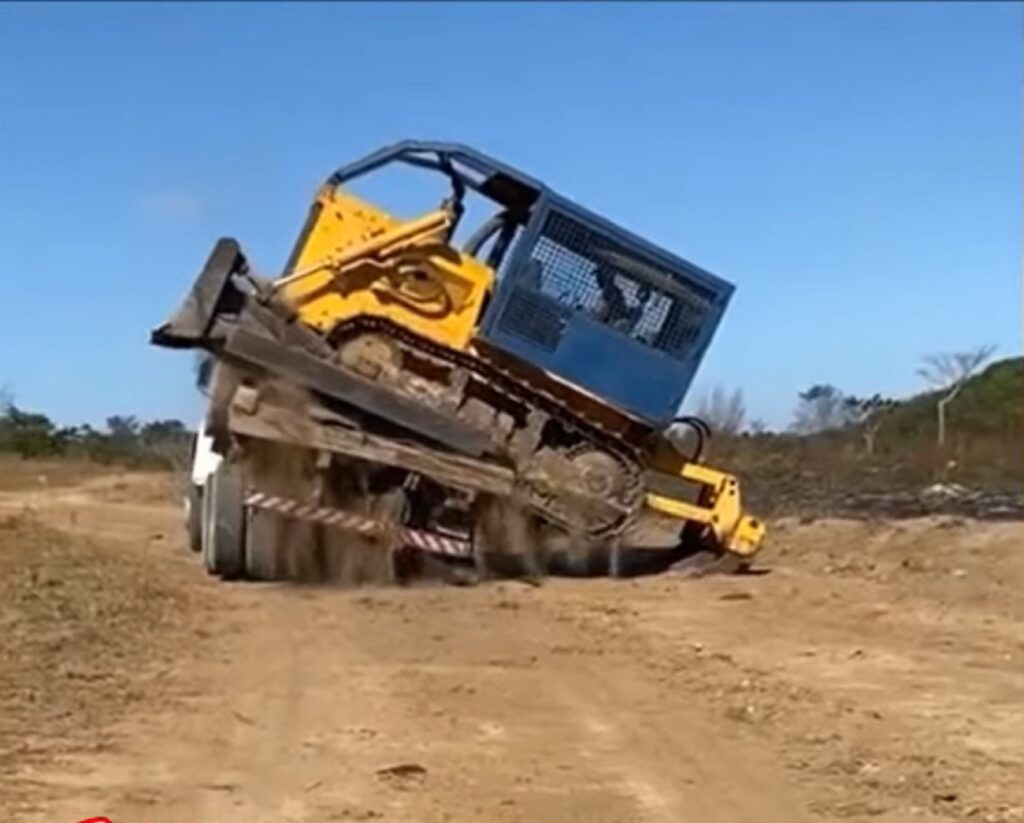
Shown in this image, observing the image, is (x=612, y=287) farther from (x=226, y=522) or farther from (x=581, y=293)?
(x=226, y=522)

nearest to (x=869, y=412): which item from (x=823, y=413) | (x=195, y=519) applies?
(x=823, y=413)

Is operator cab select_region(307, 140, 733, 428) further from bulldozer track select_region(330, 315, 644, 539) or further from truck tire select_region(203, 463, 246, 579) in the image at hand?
truck tire select_region(203, 463, 246, 579)

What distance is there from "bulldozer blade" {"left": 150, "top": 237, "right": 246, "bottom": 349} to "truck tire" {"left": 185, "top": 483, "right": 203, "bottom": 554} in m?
2.97

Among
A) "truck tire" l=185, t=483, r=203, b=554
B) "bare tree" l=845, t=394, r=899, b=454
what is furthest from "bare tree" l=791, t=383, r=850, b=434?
"truck tire" l=185, t=483, r=203, b=554

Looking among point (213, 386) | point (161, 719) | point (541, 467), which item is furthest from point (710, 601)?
point (161, 719)

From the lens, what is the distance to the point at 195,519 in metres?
18.8

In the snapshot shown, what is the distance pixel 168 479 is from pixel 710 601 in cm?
2115

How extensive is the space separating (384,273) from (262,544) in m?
2.35

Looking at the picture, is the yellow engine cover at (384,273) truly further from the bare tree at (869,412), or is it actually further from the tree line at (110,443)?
the bare tree at (869,412)

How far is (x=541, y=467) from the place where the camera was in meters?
15.9

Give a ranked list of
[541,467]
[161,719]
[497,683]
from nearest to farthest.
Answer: [161,719], [497,683], [541,467]

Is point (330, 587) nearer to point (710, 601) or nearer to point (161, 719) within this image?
point (710, 601)

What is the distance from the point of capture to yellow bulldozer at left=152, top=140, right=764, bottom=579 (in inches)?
599

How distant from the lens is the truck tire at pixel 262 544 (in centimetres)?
1547
